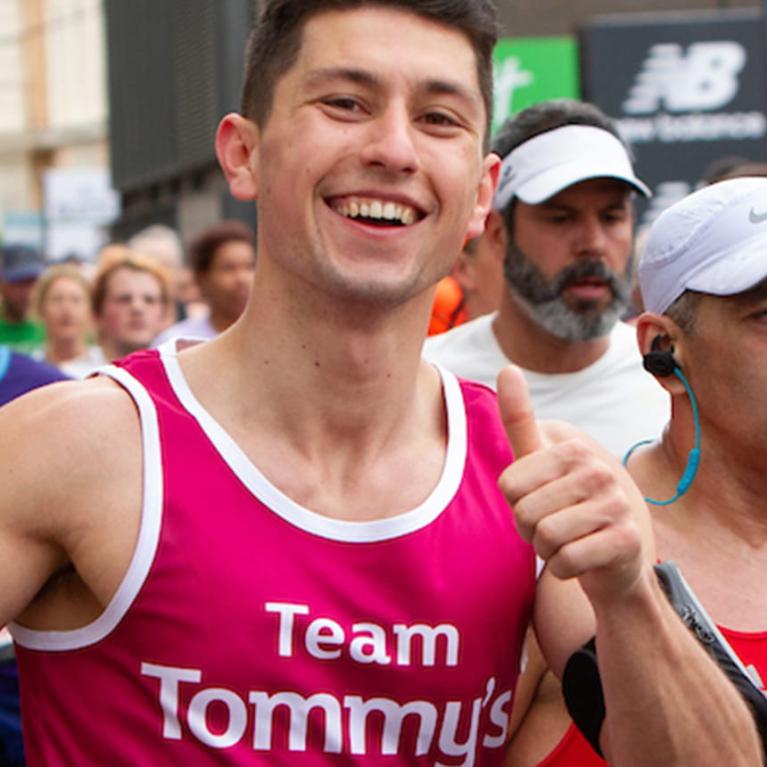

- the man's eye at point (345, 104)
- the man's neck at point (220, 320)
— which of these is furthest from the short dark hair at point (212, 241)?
the man's eye at point (345, 104)

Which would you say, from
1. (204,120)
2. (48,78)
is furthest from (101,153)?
(204,120)

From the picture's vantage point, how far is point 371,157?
2.52 m

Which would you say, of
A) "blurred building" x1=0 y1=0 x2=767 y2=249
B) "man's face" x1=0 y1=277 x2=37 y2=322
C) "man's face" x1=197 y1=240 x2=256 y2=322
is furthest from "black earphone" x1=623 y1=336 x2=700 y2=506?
"man's face" x1=0 y1=277 x2=37 y2=322

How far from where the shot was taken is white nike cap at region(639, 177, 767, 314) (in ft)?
9.46

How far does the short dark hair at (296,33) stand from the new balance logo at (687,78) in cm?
752

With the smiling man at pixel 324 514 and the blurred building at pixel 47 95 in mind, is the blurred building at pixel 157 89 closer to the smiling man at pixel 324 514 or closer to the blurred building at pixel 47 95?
the blurred building at pixel 47 95

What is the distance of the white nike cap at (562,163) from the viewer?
4.64 m

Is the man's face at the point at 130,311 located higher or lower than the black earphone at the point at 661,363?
lower

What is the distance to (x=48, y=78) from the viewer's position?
46500 mm

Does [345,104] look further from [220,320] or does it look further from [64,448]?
[220,320]

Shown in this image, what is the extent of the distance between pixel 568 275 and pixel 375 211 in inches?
87.8

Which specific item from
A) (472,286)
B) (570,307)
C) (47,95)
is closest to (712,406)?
(570,307)

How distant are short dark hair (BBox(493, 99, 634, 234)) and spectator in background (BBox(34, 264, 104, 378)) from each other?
4341 millimetres

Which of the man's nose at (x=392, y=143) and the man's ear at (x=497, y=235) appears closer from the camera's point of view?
the man's nose at (x=392, y=143)
